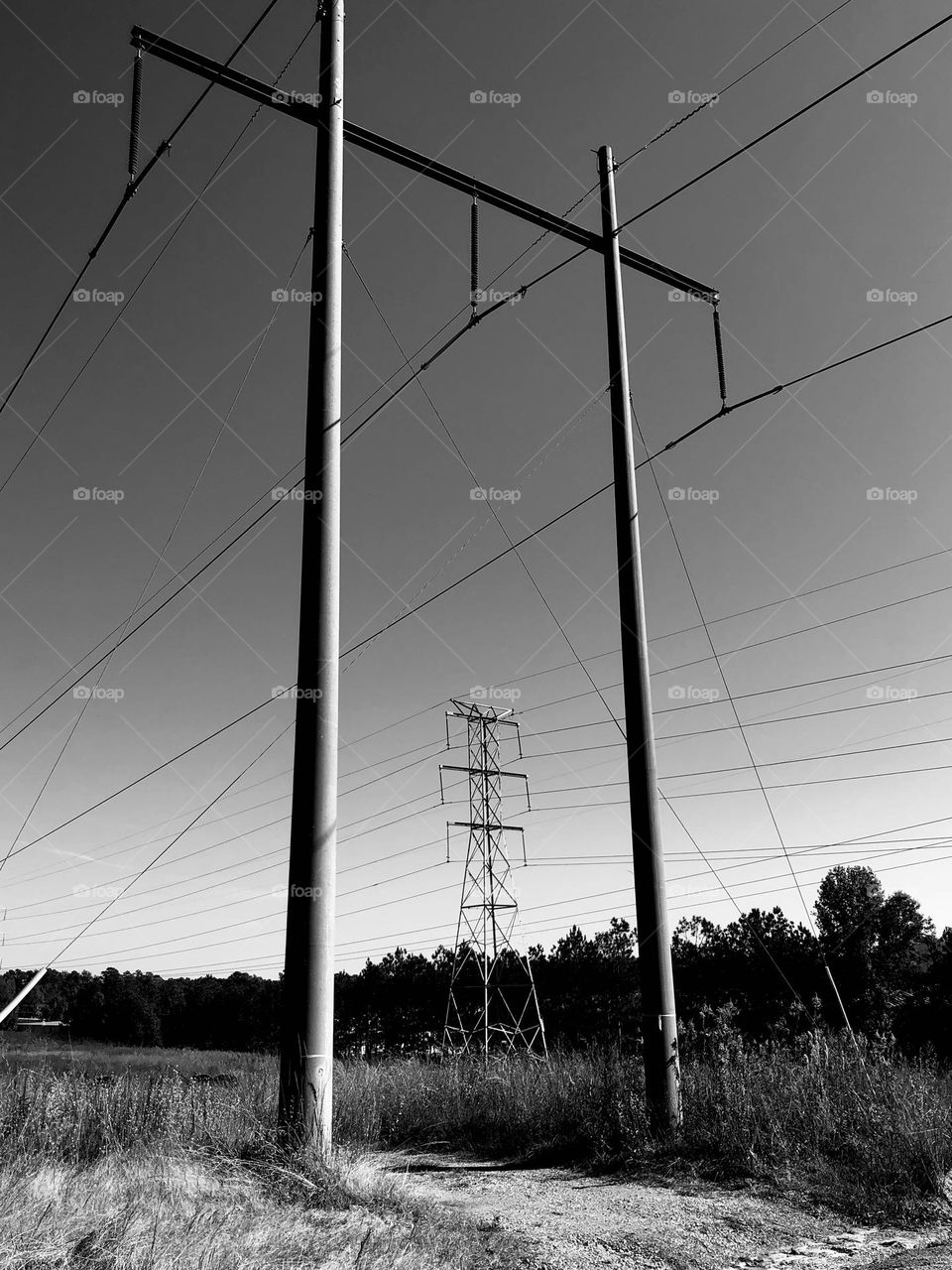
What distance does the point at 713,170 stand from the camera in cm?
1044

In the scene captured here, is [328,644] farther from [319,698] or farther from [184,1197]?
[184,1197]

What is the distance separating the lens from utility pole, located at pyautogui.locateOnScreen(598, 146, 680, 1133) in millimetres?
9281

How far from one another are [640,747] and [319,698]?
4.29 meters

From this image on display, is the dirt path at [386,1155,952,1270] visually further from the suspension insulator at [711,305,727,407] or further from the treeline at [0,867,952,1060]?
the treeline at [0,867,952,1060]

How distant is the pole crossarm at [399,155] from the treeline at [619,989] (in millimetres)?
44724

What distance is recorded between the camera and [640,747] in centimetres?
1034

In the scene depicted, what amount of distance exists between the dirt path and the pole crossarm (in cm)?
940

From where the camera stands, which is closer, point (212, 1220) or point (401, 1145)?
point (212, 1220)

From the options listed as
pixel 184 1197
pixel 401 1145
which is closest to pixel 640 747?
pixel 401 1145

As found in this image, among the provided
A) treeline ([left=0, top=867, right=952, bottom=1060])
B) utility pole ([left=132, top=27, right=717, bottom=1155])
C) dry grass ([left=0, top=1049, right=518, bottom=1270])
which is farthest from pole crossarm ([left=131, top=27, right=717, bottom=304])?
treeline ([left=0, top=867, right=952, bottom=1060])

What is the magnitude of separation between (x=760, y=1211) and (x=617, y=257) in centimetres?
1044

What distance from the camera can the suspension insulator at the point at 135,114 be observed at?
A: 9.07 meters

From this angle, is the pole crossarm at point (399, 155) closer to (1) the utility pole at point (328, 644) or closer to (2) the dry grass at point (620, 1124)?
(1) the utility pole at point (328, 644)

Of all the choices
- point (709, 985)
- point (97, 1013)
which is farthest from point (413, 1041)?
point (97, 1013)
